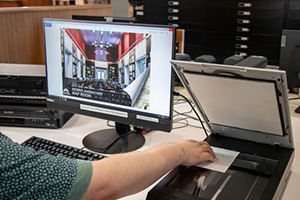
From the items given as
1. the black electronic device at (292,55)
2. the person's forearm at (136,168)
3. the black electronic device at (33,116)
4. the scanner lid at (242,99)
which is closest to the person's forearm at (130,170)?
the person's forearm at (136,168)

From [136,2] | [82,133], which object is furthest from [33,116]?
[136,2]

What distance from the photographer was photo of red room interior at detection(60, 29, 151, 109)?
3.74ft

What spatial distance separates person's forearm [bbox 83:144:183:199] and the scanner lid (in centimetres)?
21

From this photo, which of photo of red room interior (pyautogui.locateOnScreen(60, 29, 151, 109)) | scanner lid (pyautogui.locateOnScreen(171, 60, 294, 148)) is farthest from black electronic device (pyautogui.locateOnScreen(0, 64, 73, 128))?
scanner lid (pyautogui.locateOnScreen(171, 60, 294, 148))

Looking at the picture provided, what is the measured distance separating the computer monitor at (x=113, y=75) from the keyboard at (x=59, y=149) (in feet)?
0.31

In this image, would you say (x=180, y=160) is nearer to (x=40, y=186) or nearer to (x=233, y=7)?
(x=40, y=186)

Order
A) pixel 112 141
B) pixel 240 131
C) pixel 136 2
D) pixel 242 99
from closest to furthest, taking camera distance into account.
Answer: pixel 242 99 → pixel 240 131 → pixel 112 141 → pixel 136 2

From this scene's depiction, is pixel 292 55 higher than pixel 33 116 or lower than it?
higher

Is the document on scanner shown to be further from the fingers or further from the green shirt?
the green shirt

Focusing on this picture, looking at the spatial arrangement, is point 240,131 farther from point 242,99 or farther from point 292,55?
point 292,55

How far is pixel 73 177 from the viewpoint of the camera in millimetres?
667

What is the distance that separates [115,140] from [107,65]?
28 centimetres

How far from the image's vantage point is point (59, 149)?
1.18m

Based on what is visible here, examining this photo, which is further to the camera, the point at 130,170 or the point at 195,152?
the point at 195,152
